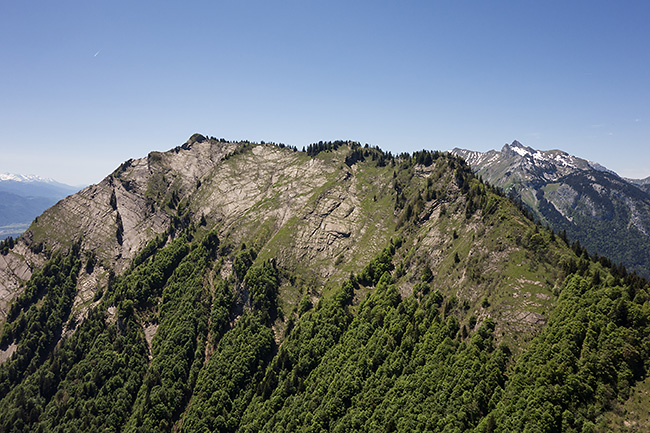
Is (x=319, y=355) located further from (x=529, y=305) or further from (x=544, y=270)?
(x=544, y=270)

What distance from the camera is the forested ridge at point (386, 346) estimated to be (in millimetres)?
80875

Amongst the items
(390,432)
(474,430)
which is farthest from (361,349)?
(474,430)

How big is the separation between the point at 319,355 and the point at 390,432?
51335 millimetres

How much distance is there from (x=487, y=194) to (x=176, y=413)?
179 metres

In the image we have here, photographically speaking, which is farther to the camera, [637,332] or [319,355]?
[319,355]

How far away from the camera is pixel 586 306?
87.1 m

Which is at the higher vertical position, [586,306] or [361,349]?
[586,306]

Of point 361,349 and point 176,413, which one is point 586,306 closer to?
point 361,349

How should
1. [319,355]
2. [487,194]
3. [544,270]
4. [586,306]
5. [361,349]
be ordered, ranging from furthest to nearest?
[487,194]
[319,355]
[361,349]
[544,270]
[586,306]

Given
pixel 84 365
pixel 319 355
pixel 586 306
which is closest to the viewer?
pixel 586 306

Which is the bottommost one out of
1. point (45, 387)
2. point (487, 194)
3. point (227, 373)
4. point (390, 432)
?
point (45, 387)

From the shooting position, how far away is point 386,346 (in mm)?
123750

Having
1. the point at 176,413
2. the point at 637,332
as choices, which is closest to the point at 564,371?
the point at 637,332

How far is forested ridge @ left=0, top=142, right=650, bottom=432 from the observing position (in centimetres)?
8088
